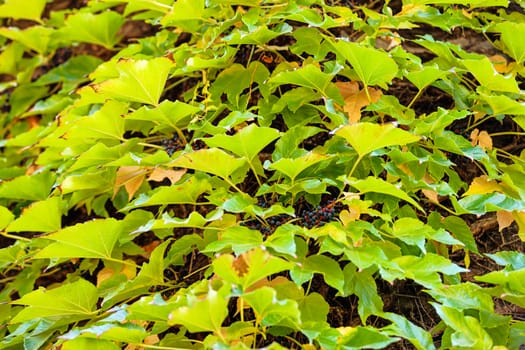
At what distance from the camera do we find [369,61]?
110 centimetres

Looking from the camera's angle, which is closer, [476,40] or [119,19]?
[476,40]

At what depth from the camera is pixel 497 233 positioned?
126 cm

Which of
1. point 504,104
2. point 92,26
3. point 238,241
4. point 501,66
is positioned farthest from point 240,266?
point 92,26

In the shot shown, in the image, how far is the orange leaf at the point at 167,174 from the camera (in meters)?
1.23

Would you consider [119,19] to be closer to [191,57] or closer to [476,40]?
[191,57]

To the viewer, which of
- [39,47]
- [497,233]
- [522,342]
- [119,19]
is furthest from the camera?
[39,47]

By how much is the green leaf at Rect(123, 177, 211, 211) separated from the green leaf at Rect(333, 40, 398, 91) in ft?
1.23

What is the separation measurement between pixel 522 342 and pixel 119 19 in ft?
4.44

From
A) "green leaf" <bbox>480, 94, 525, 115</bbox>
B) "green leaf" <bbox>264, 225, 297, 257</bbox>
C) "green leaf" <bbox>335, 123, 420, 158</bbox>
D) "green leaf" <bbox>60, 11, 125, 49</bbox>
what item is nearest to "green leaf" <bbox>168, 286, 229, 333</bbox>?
"green leaf" <bbox>264, 225, 297, 257</bbox>

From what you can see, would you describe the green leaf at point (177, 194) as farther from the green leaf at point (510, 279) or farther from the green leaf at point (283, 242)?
the green leaf at point (510, 279)

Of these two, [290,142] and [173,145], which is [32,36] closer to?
[173,145]

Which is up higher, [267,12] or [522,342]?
[267,12]

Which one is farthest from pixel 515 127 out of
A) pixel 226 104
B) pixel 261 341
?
pixel 261 341

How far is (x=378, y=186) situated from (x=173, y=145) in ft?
1.76
